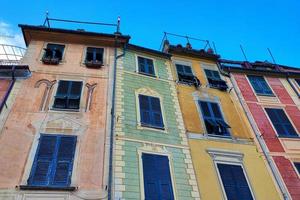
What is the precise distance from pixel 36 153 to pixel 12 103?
2686mm

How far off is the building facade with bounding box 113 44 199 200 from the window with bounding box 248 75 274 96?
16.8 ft

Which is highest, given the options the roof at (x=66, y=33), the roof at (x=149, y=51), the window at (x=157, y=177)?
the roof at (x=66, y=33)

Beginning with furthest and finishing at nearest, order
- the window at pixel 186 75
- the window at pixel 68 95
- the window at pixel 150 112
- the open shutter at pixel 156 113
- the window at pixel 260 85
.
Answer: the window at pixel 260 85, the window at pixel 186 75, the open shutter at pixel 156 113, the window at pixel 150 112, the window at pixel 68 95

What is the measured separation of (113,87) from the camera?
1259cm

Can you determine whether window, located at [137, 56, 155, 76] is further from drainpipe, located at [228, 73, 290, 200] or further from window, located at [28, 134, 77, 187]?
window, located at [28, 134, 77, 187]

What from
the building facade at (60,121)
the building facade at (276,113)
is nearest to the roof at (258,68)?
the building facade at (276,113)

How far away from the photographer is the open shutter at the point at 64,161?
8.73 metres

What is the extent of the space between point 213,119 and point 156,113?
2745 mm

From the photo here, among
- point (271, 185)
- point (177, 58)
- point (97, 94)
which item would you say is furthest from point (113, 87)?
point (271, 185)

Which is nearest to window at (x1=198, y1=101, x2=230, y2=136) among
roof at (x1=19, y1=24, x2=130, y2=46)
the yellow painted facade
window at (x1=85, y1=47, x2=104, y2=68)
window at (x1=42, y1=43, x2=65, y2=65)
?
the yellow painted facade

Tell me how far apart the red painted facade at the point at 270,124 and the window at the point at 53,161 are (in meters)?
8.18

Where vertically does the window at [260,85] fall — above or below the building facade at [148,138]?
above

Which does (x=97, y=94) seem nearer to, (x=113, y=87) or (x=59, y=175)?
(x=113, y=87)

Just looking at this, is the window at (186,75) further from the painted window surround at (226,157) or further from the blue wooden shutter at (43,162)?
the blue wooden shutter at (43,162)
